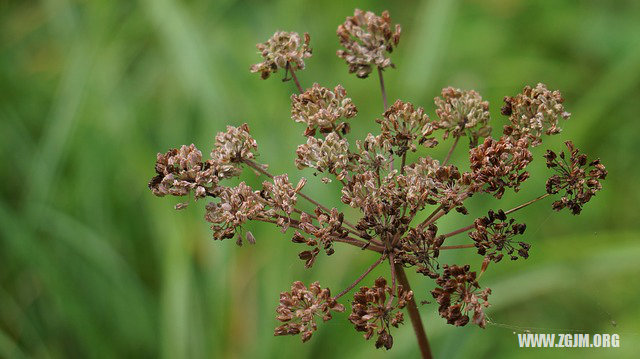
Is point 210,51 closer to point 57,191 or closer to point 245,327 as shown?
point 57,191

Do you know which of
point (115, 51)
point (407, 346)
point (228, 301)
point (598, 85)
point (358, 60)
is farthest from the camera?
point (115, 51)

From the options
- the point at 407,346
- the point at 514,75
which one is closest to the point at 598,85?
the point at 514,75

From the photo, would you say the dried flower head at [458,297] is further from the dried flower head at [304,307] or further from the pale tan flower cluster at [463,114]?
the pale tan flower cluster at [463,114]

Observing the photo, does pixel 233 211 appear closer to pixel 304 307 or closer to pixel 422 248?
pixel 304 307

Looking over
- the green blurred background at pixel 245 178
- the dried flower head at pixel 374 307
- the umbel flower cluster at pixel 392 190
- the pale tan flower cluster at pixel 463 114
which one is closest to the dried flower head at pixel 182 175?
the umbel flower cluster at pixel 392 190

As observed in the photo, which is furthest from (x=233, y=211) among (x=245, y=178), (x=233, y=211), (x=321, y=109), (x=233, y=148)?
(x=245, y=178)

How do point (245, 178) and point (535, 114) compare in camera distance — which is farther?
point (245, 178)
